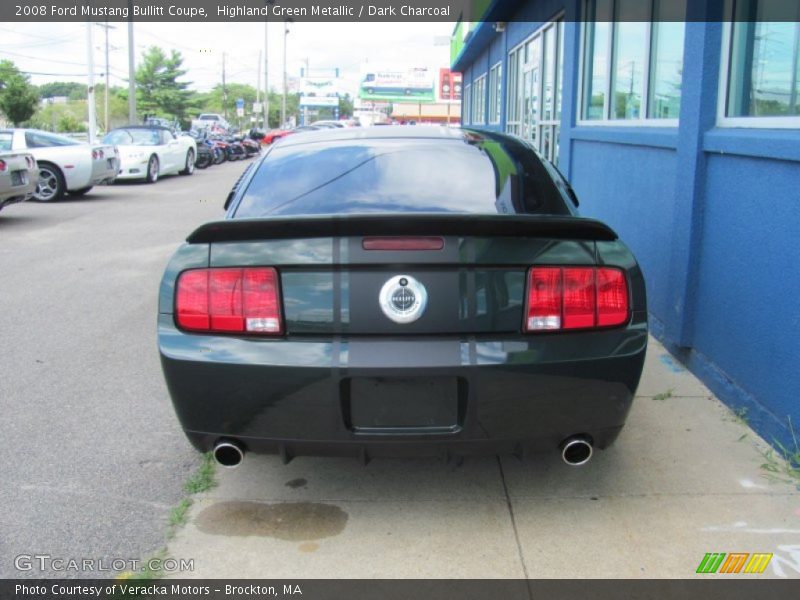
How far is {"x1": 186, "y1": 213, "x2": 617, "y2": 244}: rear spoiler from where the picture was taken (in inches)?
116

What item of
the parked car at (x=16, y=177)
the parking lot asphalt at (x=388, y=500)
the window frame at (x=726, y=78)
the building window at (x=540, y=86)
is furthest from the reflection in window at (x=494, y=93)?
the parking lot asphalt at (x=388, y=500)

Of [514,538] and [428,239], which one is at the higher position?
[428,239]

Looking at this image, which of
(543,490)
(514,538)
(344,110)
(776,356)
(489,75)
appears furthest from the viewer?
(344,110)

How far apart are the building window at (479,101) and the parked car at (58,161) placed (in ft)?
35.9

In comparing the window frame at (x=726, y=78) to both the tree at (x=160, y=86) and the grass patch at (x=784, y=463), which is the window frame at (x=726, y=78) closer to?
the grass patch at (x=784, y=463)

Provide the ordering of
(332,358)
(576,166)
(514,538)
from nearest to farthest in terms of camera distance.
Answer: (332,358) < (514,538) < (576,166)

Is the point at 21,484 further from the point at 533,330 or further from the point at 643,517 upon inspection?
the point at 643,517

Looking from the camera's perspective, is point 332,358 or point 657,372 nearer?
point 332,358

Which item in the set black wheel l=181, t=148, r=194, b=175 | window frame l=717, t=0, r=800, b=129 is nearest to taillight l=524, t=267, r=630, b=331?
window frame l=717, t=0, r=800, b=129

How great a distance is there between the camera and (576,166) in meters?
8.98

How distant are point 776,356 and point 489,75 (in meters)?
17.3

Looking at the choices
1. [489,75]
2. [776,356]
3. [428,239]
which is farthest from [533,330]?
[489,75]

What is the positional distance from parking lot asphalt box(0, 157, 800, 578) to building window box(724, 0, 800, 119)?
5.50 feet

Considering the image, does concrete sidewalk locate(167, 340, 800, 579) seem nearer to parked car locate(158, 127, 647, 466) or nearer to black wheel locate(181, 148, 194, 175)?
parked car locate(158, 127, 647, 466)
